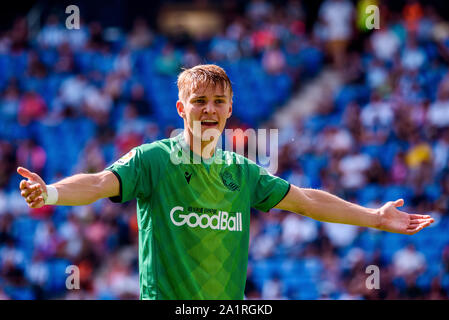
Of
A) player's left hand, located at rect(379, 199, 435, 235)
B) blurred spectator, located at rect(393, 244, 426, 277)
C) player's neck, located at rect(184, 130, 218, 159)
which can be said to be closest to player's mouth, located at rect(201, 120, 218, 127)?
player's neck, located at rect(184, 130, 218, 159)

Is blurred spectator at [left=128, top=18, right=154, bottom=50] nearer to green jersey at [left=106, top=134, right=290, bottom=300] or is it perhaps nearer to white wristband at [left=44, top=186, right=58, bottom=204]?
green jersey at [left=106, top=134, right=290, bottom=300]

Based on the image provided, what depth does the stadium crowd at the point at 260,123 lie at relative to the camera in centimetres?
1110

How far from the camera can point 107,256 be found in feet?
40.8

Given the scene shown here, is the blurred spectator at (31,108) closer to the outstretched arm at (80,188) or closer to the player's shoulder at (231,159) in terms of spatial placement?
the player's shoulder at (231,159)

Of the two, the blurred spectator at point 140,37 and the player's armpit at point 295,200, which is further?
the blurred spectator at point 140,37

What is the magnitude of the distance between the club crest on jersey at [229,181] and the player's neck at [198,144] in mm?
162

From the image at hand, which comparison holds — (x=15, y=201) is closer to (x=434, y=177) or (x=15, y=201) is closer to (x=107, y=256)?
(x=107, y=256)

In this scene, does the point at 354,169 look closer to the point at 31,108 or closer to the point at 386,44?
the point at 386,44

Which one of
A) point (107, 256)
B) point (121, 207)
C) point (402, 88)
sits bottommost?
point (107, 256)

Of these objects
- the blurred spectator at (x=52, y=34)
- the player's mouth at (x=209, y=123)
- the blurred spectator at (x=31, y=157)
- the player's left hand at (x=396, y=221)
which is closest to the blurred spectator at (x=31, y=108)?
the blurred spectator at (x=31, y=157)

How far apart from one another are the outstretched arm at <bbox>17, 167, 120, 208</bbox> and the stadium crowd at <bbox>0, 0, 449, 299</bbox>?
6572 millimetres

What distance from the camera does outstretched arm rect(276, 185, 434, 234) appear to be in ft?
14.9
